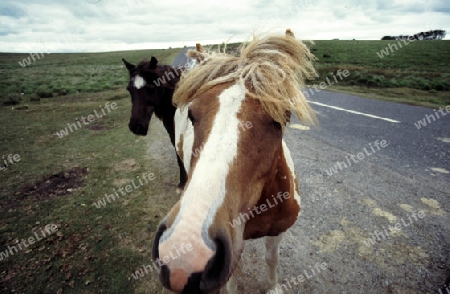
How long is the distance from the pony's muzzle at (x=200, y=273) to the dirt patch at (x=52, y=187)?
5.04 m

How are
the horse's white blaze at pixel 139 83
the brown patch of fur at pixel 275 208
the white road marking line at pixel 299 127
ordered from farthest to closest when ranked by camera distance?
the white road marking line at pixel 299 127, the horse's white blaze at pixel 139 83, the brown patch of fur at pixel 275 208

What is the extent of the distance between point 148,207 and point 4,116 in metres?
12.5

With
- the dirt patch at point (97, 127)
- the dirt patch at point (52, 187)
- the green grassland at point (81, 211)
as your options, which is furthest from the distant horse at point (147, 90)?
the dirt patch at point (97, 127)

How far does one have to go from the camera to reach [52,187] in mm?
5242

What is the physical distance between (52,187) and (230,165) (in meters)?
5.60

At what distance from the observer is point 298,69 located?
2.11m

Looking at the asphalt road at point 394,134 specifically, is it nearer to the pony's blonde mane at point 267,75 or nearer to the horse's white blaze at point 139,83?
the pony's blonde mane at point 267,75

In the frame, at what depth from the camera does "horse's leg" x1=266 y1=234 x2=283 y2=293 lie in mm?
2686

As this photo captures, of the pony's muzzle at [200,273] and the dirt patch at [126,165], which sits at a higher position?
the pony's muzzle at [200,273]

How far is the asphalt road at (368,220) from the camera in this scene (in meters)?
2.80

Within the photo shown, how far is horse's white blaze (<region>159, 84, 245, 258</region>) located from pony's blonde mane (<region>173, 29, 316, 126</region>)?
0.20m

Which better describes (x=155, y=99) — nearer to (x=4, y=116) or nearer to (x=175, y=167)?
(x=175, y=167)

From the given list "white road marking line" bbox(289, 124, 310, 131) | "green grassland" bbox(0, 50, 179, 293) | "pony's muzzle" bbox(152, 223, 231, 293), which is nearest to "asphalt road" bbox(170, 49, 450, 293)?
"white road marking line" bbox(289, 124, 310, 131)

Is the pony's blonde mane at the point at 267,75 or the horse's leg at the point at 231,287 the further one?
the horse's leg at the point at 231,287
